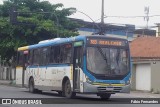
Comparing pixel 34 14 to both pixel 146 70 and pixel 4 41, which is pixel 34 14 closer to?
pixel 4 41

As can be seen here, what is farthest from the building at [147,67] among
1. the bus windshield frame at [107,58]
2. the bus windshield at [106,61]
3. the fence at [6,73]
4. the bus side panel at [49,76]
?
the fence at [6,73]

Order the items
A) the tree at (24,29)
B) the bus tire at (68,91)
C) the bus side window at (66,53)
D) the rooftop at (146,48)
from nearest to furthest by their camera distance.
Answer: the bus tire at (68,91)
the bus side window at (66,53)
the rooftop at (146,48)
the tree at (24,29)

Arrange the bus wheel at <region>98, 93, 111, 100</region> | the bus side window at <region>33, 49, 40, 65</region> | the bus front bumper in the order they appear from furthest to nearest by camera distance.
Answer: the bus side window at <region>33, 49, 40, 65</region> < the bus wheel at <region>98, 93, 111, 100</region> < the bus front bumper

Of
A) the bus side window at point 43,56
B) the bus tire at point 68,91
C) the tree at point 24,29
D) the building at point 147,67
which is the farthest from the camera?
the tree at point 24,29

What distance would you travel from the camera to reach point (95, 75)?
2138 cm

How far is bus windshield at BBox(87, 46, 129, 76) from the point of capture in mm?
21484

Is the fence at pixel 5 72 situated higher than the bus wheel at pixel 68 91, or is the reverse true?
the bus wheel at pixel 68 91

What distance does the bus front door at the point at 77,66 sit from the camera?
21.9 meters

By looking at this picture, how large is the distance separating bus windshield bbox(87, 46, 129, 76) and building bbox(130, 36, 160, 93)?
13.9 metres

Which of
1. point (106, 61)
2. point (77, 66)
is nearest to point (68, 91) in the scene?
point (77, 66)

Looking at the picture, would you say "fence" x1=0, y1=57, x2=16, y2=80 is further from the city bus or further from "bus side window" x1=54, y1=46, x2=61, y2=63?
the city bus

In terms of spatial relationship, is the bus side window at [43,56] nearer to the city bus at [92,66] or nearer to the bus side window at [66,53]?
the city bus at [92,66]

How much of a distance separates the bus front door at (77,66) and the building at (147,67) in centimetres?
1430

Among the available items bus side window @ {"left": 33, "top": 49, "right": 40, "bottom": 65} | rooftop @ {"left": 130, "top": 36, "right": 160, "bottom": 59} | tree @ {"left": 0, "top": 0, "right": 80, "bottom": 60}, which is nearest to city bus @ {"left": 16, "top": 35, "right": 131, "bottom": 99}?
bus side window @ {"left": 33, "top": 49, "right": 40, "bottom": 65}
